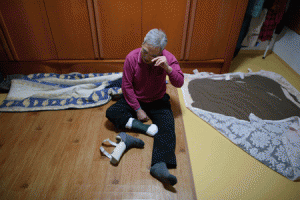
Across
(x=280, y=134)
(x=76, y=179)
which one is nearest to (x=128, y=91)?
(x=76, y=179)

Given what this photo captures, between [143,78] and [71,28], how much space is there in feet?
3.59

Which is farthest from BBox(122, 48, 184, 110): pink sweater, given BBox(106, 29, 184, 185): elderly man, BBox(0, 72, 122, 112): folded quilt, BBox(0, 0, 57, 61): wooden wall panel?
BBox(0, 0, 57, 61): wooden wall panel

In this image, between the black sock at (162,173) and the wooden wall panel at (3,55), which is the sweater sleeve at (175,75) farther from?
the wooden wall panel at (3,55)

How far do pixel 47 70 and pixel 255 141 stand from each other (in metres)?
2.23

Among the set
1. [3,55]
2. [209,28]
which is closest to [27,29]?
[3,55]

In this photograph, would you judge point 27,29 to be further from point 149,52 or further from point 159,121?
point 159,121

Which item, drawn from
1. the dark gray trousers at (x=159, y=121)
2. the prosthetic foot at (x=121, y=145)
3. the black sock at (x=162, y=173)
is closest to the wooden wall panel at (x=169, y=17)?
the dark gray trousers at (x=159, y=121)

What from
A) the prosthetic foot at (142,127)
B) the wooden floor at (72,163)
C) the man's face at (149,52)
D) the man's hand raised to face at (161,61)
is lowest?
the wooden floor at (72,163)

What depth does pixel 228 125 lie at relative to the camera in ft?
5.58

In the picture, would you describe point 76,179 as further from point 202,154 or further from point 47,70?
point 47,70

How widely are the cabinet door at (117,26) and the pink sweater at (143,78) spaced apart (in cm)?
71

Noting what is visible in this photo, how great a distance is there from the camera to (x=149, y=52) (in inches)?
51.8

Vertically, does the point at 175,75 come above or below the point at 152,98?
above

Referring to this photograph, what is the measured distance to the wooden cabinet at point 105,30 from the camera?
1.95 metres
